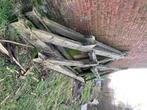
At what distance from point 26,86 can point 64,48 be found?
32.9 inches

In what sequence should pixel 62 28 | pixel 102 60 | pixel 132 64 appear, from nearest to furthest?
pixel 62 28, pixel 102 60, pixel 132 64

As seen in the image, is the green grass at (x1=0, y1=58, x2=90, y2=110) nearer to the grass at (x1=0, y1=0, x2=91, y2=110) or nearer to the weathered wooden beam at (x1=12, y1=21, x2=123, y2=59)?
the grass at (x1=0, y1=0, x2=91, y2=110)

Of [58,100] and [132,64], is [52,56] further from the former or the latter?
[132,64]

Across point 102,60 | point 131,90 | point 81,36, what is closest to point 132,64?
point 102,60

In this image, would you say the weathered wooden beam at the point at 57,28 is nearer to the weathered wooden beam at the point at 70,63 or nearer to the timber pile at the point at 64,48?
the timber pile at the point at 64,48

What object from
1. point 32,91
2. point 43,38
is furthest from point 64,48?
point 32,91

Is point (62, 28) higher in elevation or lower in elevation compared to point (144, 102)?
higher

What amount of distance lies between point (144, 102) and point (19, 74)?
26.8 ft

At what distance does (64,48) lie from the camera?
195 inches

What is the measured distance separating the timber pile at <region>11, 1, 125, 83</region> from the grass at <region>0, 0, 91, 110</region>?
6.1 inches

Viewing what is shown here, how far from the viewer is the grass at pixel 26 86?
4149mm

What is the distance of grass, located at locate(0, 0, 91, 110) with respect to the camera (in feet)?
13.6

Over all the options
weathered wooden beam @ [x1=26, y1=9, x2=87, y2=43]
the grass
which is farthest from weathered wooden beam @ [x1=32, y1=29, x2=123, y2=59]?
the grass

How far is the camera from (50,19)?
4.47 m
